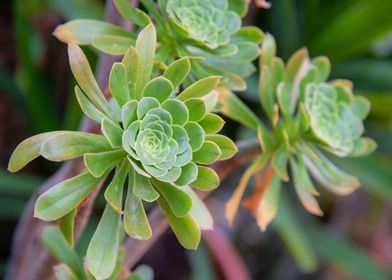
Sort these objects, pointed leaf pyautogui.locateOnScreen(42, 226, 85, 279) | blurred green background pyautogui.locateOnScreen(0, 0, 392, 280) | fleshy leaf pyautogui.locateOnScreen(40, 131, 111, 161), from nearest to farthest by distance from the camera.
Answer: fleshy leaf pyautogui.locateOnScreen(40, 131, 111, 161)
pointed leaf pyautogui.locateOnScreen(42, 226, 85, 279)
blurred green background pyautogui.locateOnScreen(0, 0, 392, 280)

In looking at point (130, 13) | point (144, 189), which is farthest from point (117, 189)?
point (130, 13)

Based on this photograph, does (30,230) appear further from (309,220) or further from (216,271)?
(309,220)

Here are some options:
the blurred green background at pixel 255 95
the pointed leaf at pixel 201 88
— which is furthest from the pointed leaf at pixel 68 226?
the blurred green background at pixel 255 95

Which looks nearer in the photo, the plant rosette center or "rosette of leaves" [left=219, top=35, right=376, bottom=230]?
the plant rosette center

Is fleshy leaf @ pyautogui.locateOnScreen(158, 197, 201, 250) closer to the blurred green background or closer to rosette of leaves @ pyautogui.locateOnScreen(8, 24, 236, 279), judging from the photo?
rosette of leaves @ pyautogui.locateOnScreen(8, 24, 236, 279)

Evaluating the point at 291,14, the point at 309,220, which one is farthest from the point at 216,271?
the point at 291,14

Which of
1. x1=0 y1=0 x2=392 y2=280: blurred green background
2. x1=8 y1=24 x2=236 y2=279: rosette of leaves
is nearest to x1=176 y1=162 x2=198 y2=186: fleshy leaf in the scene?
x1=8 y1=24 x2=236 y2=279: rosette of leaves

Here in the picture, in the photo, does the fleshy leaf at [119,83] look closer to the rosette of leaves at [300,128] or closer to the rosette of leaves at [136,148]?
the rosette of leaves at [136,148]
